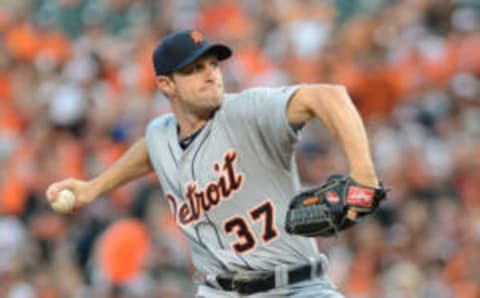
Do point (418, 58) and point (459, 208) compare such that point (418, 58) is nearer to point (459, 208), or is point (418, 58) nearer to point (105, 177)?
point (459, 208)

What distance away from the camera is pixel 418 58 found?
10.7 m

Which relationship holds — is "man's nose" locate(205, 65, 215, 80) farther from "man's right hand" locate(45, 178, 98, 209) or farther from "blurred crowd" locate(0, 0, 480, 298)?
"blurred crowd" locate(0, 0, 480, 298)

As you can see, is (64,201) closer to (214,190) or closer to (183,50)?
(214,190)

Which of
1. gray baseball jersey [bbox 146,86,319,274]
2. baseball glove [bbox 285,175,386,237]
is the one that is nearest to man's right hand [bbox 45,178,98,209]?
gray baseball jersey [bbox 146,86,319,274]

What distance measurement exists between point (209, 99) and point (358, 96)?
5.49 metres

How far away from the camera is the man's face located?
516cm

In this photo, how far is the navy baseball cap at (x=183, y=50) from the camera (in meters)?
5.13

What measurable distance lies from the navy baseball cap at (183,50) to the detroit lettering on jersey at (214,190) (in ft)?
1.43

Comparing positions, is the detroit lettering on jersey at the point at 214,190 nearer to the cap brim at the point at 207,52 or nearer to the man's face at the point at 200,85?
the man's face at the point at 200,85

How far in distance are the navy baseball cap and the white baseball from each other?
2.74ft

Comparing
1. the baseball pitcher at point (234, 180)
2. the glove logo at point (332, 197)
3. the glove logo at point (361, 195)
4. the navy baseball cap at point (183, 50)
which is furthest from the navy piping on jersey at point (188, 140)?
the glove logo at point (361, 195)

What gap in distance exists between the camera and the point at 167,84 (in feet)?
17.4

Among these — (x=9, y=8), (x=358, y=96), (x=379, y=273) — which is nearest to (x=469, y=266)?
(x=379, y=273)

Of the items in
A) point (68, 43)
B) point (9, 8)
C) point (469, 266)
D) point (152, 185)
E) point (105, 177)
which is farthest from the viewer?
point (9, 8)
